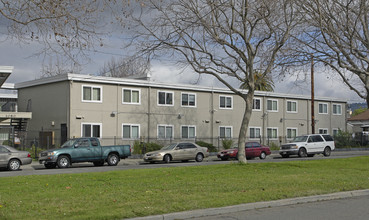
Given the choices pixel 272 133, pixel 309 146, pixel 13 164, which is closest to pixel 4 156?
pixel 13 164

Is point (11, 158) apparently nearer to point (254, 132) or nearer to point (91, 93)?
point (91, 93)

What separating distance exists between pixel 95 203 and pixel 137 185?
3324 millimetres

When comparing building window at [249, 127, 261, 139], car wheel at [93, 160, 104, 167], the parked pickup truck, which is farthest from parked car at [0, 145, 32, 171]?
building window at [249, 127, 261, 139]

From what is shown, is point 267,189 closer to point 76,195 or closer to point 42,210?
point 76,195

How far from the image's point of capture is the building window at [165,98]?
41.1 metres

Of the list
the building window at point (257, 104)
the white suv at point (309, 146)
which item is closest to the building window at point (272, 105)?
the building window at point (257, 104)

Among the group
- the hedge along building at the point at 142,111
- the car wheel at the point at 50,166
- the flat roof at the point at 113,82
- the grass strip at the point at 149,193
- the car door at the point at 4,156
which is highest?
the flat roof at the point at 113,82

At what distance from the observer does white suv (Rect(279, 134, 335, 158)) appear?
37531 mm

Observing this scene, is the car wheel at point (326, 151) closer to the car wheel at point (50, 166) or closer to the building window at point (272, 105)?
the building window at point (272, 105)

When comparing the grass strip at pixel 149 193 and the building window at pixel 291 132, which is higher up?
the building window at pixel 291 132

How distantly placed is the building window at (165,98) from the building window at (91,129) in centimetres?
636

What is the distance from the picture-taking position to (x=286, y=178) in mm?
15852

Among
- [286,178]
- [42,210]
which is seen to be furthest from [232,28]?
[42,210]

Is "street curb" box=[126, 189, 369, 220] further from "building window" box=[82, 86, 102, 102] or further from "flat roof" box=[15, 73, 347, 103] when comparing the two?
"building window" box=[82, 86, 102, 102]
